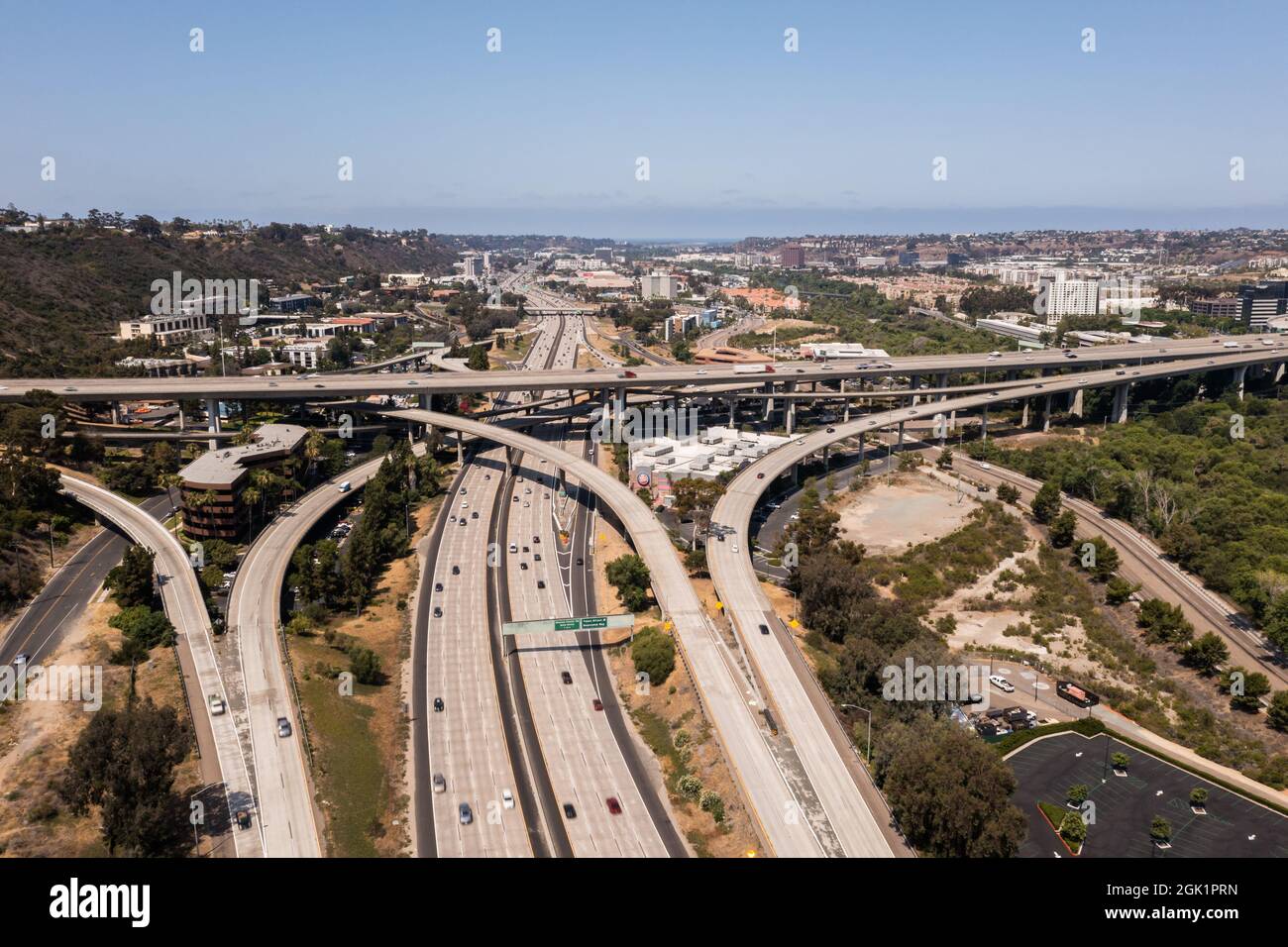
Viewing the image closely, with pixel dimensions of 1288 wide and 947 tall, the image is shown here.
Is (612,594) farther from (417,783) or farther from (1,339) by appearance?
(1,339)

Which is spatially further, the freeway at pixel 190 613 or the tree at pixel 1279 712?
the tree at pixel 1279 712

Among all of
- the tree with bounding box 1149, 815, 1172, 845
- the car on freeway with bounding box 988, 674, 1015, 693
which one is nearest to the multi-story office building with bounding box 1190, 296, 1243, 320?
the car on freeway with bounding box 988, 674, 1015, 693

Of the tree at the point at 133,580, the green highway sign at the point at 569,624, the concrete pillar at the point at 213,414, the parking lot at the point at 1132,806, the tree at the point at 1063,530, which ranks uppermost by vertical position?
the concrete pillar at the point at 213,414

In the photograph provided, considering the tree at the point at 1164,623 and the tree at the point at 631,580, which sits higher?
the tree at the point at 631,580

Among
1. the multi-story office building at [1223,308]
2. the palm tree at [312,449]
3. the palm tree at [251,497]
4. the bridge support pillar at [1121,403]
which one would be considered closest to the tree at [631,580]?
the palm tree at [251,497]

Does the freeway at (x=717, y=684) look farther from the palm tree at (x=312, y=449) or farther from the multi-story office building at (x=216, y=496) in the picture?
the multi-story office building at (x=216, y=496)

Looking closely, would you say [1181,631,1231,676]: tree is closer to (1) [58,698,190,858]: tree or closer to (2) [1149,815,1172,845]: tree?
(2) [1149,815,1172,845]: tree

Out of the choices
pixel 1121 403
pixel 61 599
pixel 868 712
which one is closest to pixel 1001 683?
pixel 868 712
